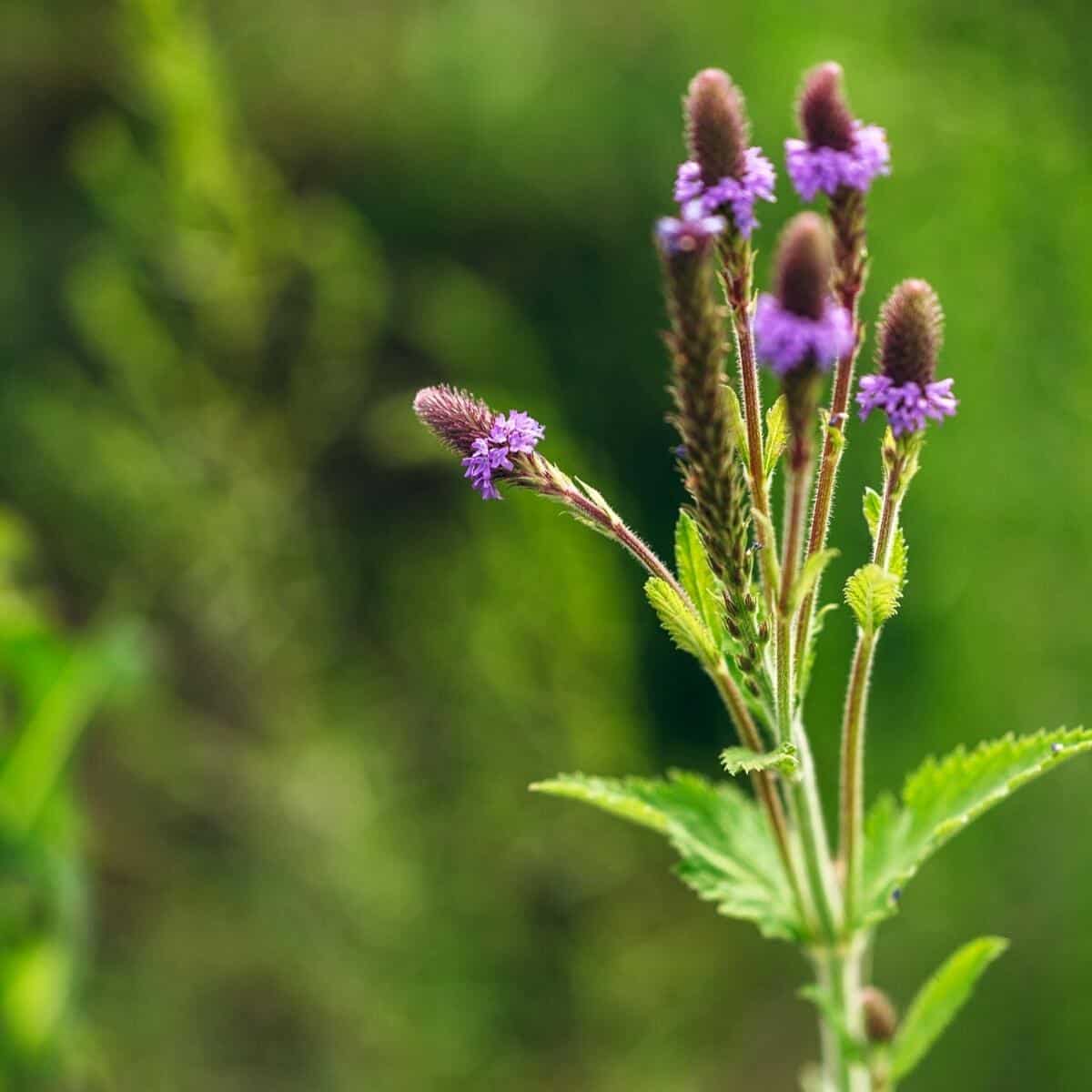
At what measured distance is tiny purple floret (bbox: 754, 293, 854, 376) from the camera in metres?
1.12

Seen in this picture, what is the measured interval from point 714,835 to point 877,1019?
29 centimetres

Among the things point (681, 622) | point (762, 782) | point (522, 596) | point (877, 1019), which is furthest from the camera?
point (522, 596)

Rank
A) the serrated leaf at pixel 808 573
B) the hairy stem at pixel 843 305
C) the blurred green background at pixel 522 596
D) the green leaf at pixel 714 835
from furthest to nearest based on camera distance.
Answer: the blurred green background at pixel 522 596 → the green leaf at pixel 714 835 → the hairy stem at pixel 843 305 → the serrated leaf at pixel 808 573

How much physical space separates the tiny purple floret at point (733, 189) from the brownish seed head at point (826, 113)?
7 centimetres

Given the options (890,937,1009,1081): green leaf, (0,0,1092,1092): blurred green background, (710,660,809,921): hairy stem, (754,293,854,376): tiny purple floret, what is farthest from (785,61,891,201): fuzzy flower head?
(0,0,1092,1092): blurred green background

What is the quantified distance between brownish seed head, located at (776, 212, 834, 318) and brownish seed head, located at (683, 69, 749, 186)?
0.54 ft

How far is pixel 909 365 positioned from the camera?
130 cm

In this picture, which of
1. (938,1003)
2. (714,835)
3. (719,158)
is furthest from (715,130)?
(938,1003)

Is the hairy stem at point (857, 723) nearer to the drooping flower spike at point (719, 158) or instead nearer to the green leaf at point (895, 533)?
the green leaf at point (895, 533)

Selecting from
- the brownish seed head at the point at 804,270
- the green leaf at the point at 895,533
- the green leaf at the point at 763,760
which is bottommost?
the green leaf at the point at 763,760

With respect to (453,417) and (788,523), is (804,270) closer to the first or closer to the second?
(788,523)

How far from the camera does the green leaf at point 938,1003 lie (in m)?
1.48

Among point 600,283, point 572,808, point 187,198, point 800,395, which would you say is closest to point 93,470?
point 187,198

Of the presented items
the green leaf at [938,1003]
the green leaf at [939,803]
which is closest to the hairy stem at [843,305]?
the green leaf at [939,803]
